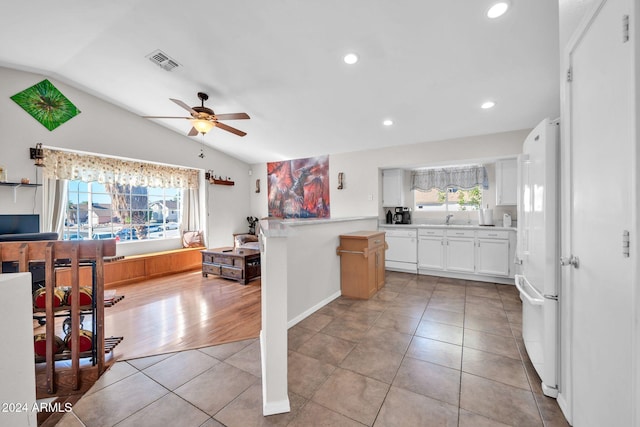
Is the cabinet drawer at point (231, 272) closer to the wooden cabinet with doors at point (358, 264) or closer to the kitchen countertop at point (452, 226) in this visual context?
the wooden cabinet with doors at point (358, 264)

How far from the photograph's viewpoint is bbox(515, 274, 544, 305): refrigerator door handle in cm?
164

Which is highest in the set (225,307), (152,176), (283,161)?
(283,161)

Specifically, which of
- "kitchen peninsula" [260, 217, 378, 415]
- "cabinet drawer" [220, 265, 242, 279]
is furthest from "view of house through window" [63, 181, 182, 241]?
"kitchen peninsula" [260, 217, 378, 415]

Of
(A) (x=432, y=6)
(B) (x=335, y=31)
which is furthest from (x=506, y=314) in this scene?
(B) (x=335, y=31)

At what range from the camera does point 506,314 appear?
9.07 ft

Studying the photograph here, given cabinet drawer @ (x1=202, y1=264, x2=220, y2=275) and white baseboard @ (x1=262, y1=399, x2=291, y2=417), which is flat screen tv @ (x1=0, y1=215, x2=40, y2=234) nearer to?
cabinet drawer @ (x1=202, y1=264, x2=220, y2=275)

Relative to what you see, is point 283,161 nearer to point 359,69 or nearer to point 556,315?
point 359,69

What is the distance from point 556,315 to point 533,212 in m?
0.69

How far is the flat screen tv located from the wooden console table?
224cm

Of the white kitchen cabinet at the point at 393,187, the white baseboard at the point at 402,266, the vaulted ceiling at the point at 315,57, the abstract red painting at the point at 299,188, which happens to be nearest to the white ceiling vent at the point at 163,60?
the vaulted ceiling at the point at 315,57

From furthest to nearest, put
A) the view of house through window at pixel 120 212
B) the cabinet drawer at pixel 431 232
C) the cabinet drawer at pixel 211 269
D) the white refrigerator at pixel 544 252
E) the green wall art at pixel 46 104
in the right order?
1. the cabinet drawer at pixel 211 269
2. the view of house through window at pixel 120 212
3. the cabinet drawer at pixel 431 232
4. the green wall art at pixel 46 104
5. the white refrigerator at pixel 544 252

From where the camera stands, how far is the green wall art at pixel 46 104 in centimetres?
350

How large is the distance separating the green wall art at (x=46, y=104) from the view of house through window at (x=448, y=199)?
20.5 feet

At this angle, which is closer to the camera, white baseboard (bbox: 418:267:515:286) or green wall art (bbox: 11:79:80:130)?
green wall art (bbox: 11:79:80:130)
